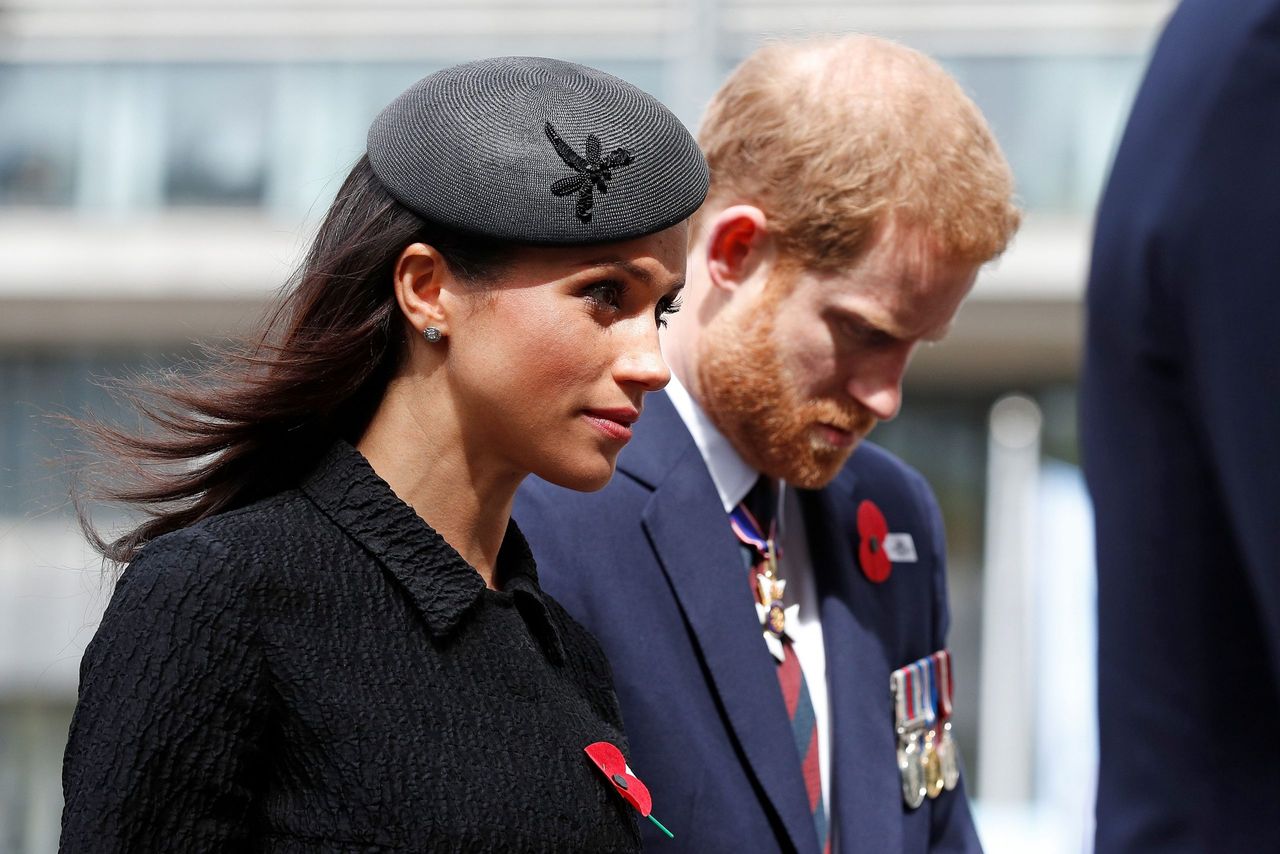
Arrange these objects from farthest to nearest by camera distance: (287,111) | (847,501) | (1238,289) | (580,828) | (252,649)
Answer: (287,111) → (847,501) → (580,828) → (252,649) → (1238,289)

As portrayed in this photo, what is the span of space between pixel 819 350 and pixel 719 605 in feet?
1.40

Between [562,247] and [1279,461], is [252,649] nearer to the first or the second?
[562,247]

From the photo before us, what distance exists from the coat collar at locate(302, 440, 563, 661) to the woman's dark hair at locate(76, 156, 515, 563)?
0.18 feet

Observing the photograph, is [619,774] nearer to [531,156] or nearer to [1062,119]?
[531,156]

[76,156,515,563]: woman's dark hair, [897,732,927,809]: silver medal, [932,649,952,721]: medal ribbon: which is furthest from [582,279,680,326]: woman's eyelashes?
[932,649,952,721]: medal ribbon

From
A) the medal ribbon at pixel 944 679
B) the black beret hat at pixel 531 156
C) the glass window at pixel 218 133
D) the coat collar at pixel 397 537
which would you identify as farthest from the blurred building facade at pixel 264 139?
the coat collar at pixel 397 537

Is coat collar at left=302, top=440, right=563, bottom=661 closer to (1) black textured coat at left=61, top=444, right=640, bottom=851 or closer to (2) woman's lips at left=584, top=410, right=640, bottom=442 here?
(1) black textured coat at left=61, top=444, right=640, bottom=851

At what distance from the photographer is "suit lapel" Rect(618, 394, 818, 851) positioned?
2.28 metres

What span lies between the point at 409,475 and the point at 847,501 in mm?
998

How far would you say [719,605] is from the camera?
237cm

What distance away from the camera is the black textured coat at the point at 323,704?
5.25 ft

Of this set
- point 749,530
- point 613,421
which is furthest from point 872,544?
point 613,421

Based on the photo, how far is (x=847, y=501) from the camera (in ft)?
8.85

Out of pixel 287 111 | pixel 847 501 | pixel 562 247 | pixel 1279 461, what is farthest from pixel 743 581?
pixel 287 111
